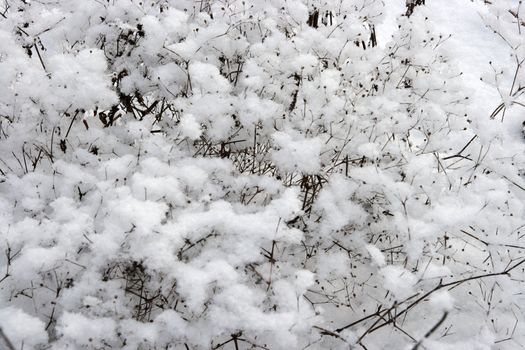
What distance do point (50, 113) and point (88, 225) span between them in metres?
0.76

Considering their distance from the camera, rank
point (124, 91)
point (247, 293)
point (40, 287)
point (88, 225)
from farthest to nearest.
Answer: point (124, 91), point (40, 287), point (88, 225), point (247, 293)

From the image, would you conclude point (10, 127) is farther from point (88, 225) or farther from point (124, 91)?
point (88, 225)

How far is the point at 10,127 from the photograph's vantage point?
105 inches

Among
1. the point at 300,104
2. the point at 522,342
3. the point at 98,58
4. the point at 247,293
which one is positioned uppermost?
the point at 98,58

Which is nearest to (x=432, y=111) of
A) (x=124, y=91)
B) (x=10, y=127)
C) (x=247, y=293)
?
(x=247, y=293)

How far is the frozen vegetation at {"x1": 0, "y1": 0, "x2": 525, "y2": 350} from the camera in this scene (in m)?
1.96

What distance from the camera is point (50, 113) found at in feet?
7.85

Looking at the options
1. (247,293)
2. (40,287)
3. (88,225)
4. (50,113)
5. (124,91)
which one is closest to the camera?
(247,293)

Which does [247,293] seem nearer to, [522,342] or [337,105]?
[337,105]

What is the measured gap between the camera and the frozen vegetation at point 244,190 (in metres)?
1.96

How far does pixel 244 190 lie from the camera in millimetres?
2559

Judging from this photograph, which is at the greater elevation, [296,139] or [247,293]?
[296,139]

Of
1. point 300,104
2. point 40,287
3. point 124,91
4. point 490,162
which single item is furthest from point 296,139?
point 40,287

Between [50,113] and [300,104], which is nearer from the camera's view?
[50,113]
